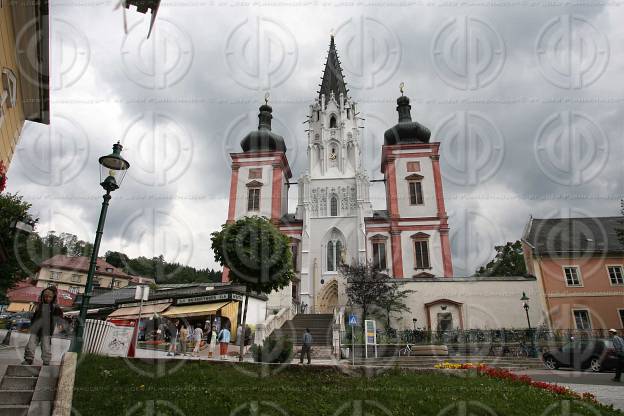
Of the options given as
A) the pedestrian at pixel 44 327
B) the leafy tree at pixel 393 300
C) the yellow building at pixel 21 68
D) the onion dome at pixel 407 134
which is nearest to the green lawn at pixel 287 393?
the pedestrian at pixel 44 327

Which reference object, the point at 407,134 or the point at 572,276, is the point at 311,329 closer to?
the point at 572,276

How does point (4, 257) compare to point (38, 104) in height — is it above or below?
below

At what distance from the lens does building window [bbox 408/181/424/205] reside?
40.8m

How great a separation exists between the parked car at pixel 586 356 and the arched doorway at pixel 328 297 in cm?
2202

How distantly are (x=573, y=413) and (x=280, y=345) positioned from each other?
6926 mm

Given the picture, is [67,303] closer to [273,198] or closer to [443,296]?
[443,296]

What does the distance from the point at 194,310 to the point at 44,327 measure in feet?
58.4

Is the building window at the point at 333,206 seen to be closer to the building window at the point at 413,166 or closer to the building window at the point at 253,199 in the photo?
the building window at the point at 253,199

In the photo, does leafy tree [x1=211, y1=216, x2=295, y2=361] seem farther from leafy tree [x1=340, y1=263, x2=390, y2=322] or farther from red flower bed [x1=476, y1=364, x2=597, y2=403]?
leafy tree [x1=340, y1=263, x2=390, y2=322]

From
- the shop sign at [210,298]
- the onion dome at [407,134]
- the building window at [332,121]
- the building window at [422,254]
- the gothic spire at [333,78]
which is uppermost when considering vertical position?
the gothic spire at [333,78]

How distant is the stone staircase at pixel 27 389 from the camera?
6.64 m

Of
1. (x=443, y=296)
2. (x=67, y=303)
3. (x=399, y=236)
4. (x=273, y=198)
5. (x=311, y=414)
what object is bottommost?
(x=311, y=414)

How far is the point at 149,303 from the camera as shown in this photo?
29.5m

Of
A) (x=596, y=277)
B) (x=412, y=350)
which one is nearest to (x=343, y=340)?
(x=412, y=350)
